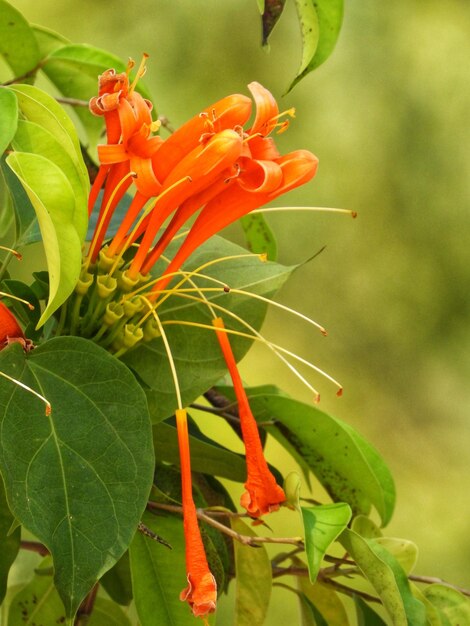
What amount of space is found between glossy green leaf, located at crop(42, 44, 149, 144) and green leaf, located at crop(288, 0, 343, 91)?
0.14 m

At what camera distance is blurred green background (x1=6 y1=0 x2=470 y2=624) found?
200cm

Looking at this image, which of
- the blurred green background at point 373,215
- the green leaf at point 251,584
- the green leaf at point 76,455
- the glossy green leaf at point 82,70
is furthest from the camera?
the blurred green background at point 373,215

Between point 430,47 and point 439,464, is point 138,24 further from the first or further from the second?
point 439,464

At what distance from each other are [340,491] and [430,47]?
5.94 feet

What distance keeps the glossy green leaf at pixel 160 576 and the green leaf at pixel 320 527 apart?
62 mm

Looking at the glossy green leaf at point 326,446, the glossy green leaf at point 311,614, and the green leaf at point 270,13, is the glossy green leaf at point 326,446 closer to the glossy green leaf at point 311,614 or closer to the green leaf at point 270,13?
the glossy green leaf at point 311,614

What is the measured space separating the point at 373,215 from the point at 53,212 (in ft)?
5.84

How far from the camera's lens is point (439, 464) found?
2002mm

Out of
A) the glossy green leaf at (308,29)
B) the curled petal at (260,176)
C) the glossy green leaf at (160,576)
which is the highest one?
the glossy green leaf at (308,29)

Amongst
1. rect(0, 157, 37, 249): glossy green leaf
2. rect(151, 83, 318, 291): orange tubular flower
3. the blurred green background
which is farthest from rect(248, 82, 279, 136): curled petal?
the blurred green background

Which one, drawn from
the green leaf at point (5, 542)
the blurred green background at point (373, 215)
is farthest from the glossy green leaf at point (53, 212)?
the blurred green background at point (373, 215)

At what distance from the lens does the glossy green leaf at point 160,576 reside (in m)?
0.45

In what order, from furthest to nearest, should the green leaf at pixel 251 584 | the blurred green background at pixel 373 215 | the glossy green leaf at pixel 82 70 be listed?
the blurred green background at pixel 373 215 < the glossy green leaf at pixel 82 70 < the green leaf at pixel 251 584

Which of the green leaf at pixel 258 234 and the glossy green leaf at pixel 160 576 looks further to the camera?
the green leaf at pixel 258 234
